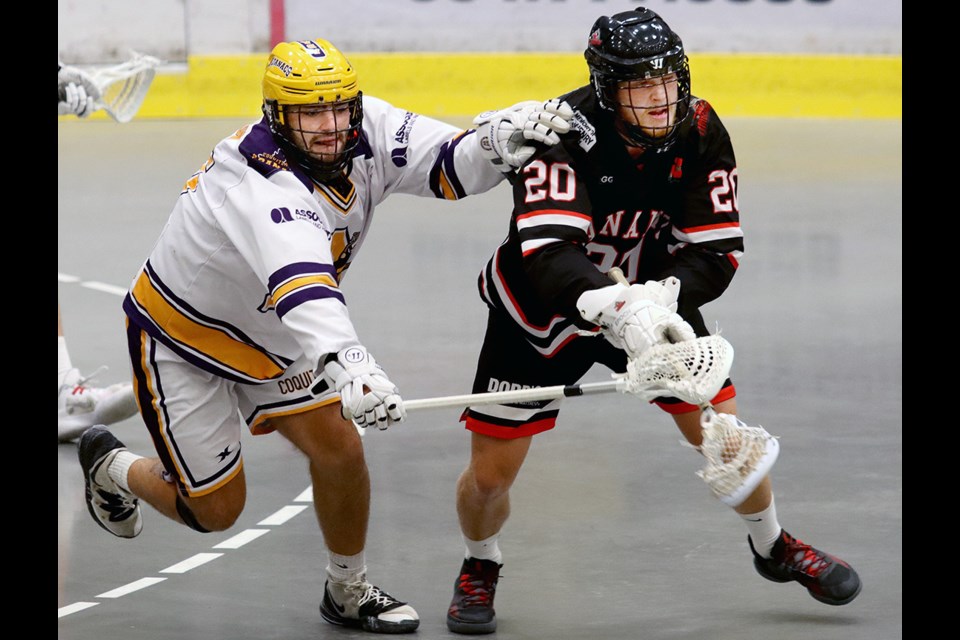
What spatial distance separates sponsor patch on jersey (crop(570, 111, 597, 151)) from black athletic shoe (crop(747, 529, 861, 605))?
3.89 feet

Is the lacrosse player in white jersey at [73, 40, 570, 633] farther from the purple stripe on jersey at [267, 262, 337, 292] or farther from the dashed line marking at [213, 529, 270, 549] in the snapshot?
the dashed line marking at [213, 529, 270, 549]

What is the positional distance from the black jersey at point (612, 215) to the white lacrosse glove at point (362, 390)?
0.54 m

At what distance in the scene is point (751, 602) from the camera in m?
4.20

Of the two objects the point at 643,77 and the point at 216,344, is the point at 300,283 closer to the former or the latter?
the point at 216,344

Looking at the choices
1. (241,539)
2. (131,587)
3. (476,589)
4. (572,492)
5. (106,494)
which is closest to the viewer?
(476,589)

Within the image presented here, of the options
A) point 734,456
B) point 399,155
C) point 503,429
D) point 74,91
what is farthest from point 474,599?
point 74,91

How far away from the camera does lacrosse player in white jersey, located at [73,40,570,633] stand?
3.74m

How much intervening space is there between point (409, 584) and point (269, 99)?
1446 millimetres

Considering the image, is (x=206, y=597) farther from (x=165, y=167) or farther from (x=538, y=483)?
(x=165, y=167)

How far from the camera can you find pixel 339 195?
3865 millimetres

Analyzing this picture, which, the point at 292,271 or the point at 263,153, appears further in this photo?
the point at 263,153

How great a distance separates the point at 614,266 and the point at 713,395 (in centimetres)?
57

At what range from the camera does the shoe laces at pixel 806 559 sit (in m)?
4.10

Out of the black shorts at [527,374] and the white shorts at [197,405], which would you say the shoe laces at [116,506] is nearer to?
the white shorts at [197,405]
